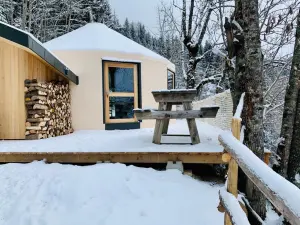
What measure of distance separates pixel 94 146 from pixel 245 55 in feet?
8.14

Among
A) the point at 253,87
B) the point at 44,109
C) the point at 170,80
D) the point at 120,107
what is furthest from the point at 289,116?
the point at 170,80

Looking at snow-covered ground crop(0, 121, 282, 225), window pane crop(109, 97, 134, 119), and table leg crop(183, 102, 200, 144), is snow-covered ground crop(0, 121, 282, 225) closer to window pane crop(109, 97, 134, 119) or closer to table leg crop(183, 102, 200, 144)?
table leg crop(183, 102, 200, 144)

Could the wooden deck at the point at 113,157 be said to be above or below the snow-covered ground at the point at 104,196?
above

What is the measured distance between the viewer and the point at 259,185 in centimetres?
114

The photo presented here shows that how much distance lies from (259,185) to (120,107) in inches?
223

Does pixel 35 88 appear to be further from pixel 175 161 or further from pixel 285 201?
pixel 285 201

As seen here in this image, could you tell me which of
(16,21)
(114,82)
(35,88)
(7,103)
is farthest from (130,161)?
(16,21)

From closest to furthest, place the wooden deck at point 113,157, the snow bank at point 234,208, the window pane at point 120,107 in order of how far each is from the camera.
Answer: the snow bank at point 234,208, the wooden deck at point 113,157, the window pane at point 120,107

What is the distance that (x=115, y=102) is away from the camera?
6.61 metres

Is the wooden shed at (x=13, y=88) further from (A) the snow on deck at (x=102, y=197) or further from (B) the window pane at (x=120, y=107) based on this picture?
Answer: (B) the window pane at (x=120, y=107)

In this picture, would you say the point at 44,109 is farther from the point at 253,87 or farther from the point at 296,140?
the point at 296,140

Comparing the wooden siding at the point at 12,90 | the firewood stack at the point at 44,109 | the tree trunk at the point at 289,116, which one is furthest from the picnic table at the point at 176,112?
the wooden siding at the point at 12,90

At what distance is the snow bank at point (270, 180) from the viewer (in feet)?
2.78

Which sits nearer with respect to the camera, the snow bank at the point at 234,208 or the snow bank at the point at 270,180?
the snow bank at the point at 270,180
